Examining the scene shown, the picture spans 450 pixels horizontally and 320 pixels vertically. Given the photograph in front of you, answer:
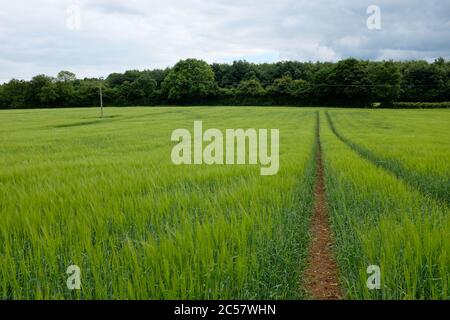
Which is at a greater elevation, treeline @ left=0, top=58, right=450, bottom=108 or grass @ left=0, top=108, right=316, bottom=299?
treeline @ left=0, top=58, right=450, bottom=108

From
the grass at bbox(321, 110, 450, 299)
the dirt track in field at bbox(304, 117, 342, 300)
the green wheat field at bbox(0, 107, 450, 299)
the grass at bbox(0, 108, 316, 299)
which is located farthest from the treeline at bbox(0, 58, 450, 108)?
the grass at bbox(321, 110, 450, 299)

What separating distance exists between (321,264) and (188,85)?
81.1 meters

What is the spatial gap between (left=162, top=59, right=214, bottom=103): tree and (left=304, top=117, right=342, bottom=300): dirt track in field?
77578 millimetres

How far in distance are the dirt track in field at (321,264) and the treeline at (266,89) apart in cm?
6692

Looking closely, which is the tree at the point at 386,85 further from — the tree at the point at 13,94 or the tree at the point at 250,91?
the tree at the point at 13,94

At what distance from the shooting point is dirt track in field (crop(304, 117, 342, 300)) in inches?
143

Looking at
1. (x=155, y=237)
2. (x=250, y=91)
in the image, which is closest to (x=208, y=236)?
(x=155, y=237)

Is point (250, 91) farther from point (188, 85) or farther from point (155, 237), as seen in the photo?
point (155, 237)

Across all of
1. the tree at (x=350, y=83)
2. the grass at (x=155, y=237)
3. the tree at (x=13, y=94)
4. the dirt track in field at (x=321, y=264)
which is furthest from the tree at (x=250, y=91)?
the dirt track in field at (x=321, y=264)

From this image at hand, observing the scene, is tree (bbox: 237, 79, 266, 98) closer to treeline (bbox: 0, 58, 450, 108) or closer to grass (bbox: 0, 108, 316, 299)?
treeline (bbox: 0, 58, 450, 108)

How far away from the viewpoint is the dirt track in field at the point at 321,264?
3642 millimetres

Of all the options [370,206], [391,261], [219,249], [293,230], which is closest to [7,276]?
[219,249]

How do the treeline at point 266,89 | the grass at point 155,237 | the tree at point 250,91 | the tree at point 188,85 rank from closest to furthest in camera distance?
the grass at point 155,237 < the treeline at point 266,89 < the tree at point 250,91 < the tree at point 188,85

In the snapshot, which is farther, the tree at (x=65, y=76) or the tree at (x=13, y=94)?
the tree at (x=65, y=76)
